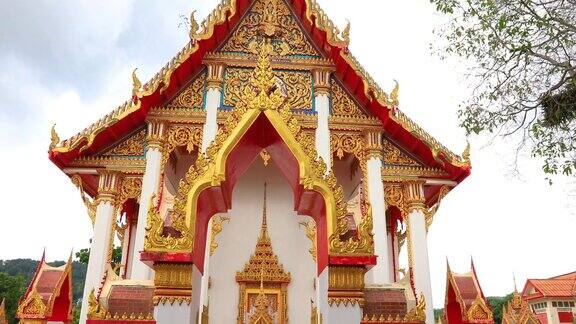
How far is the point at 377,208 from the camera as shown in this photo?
8820 millimetres

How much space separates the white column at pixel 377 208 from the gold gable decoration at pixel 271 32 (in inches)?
87.4

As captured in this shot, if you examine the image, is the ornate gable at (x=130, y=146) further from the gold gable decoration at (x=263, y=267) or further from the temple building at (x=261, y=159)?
the gold gable decoration at (x=263, y=267)

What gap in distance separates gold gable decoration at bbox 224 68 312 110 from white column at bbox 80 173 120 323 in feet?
8.55

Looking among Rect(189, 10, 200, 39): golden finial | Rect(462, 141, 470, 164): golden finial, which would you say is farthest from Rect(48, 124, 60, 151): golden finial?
Rect(462, 141, 470, 164): golden finial

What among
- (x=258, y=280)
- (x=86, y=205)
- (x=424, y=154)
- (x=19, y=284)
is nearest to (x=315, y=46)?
(x=424, y=154)

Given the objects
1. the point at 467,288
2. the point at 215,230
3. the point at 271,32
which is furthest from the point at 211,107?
the point at 467,288

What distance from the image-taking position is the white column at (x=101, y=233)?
8008 mm

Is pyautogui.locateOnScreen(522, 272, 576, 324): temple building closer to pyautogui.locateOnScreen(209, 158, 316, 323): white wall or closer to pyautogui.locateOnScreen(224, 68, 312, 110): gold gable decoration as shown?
pyautogui.locateOnScreen(209, 158, 316, 323): white wall

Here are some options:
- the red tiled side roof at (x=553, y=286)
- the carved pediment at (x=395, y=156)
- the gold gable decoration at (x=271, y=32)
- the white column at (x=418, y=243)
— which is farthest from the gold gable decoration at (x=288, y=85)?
the red tiled side roof at (x=553, y=286)

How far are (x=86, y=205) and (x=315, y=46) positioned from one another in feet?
17.3

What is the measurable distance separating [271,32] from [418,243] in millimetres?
4941

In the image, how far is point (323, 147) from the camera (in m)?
9.02

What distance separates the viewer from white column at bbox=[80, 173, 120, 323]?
8.01m

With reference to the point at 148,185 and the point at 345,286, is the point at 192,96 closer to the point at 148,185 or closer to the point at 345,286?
the point at 148,185
